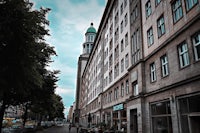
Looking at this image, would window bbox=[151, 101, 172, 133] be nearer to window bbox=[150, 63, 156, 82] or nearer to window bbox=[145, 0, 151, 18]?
window bbox=[150, 63, 156, 82]

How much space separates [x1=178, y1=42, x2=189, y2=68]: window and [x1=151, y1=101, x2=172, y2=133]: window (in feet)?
10.9

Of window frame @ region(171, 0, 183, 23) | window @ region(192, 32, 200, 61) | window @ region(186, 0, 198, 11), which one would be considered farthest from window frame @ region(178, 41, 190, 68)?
window @ region(186, 0, 198, 11)

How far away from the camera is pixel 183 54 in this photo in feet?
40.4

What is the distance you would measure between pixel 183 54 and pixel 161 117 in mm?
5421

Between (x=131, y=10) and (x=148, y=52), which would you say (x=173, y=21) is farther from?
(x=131, y=10)

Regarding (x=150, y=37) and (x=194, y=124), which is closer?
(x=194, y=124)

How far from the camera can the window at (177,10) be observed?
13.1 m

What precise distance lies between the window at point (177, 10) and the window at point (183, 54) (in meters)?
2.21

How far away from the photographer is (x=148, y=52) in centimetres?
1800

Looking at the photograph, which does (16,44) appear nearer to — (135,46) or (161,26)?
(161,26)

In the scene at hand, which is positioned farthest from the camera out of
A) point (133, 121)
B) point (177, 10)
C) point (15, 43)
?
point (133, 121)

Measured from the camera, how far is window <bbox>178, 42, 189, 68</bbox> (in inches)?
469

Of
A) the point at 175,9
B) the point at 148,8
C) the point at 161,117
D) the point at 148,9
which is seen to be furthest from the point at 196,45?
the point at 148,8

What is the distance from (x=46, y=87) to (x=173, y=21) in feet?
59.3
